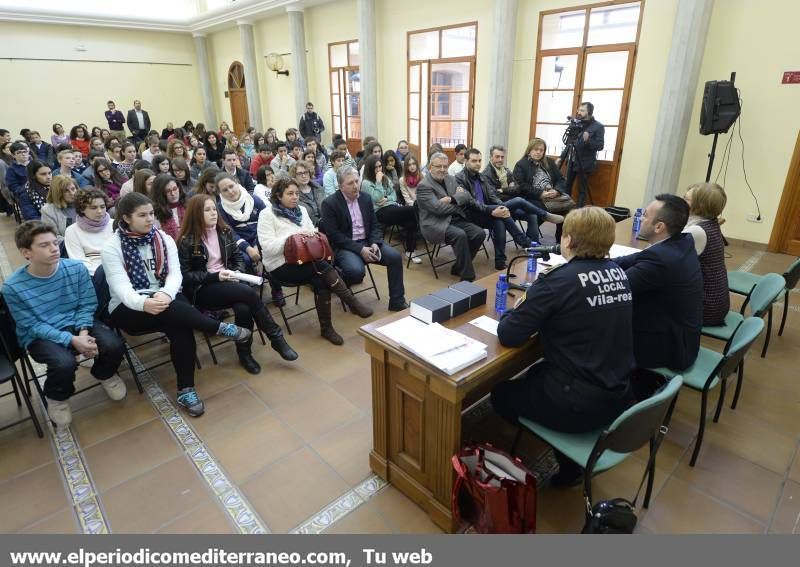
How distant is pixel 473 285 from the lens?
2367mm

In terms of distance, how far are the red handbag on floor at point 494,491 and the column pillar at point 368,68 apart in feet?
27.5

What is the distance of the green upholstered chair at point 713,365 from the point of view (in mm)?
1968

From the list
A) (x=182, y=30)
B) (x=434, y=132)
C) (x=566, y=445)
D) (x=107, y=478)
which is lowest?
(x=107, y=478)

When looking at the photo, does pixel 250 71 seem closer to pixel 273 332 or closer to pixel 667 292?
pixel 273 332

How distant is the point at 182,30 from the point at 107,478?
1446 centimetres

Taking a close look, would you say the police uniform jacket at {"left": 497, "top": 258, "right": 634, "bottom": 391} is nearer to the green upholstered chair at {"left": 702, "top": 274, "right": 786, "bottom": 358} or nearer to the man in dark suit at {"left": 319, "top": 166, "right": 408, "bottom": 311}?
the green upholstered chair at {"left": 702, "top": 274, "right": 786, "bottom": 358}

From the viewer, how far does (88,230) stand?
318 cm

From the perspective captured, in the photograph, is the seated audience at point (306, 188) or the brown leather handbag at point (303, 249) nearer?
the brown leather handbag at point (303, 249)

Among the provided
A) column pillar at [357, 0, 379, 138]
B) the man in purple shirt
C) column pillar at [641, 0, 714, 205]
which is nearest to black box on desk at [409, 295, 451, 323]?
column pillar at [641, 0, 714, 205]

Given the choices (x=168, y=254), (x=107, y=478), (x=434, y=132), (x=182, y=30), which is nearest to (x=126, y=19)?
(x=182, y=30)

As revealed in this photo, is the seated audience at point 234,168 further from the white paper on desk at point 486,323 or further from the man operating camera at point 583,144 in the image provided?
the man operating camera at point 583,144

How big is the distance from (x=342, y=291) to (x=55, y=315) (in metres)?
1.76

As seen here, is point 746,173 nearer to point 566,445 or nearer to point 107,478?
point 566,445

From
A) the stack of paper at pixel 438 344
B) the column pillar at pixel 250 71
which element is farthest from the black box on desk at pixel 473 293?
the column pillar at pixel 250 71
